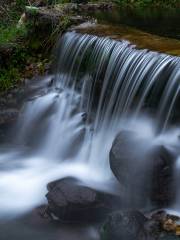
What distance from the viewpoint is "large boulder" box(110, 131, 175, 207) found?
718 centimetres

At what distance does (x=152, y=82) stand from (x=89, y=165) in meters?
1.75

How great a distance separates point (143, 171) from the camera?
723cm

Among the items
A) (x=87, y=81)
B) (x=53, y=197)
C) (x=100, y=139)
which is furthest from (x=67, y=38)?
(x=53, y=197)

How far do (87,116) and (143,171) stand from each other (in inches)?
110

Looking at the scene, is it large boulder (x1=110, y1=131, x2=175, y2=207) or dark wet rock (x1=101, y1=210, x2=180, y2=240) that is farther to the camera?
large boulder (x1=110, y1=131, x2=175, y2=207)

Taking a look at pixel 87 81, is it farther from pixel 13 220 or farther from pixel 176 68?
pixel 13 220

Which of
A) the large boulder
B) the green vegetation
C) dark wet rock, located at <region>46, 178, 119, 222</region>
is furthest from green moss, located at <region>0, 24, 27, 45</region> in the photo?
dark wet rock, located at <region>46, 178, 119, 222</region>

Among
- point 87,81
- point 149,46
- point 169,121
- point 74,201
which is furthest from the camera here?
point 87,81

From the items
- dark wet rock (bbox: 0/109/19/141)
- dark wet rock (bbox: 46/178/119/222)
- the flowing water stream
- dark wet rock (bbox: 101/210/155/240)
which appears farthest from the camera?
dark wet rock (bbox: 0/109/19/141)

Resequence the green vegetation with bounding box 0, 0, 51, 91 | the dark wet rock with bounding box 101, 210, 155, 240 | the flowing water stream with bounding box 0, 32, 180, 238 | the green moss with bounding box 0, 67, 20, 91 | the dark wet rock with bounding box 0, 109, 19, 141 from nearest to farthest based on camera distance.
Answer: the dark wet rock with bounding box 101, 210, 155, 240 < the flowing water stream with bounding box 0, 32, 180, 238 < the dark wet rock with bounding box 0, 109, 19, 141 < the green moss with bounding box 0, 67, 20, 91 < the green vegetation with bounding box 0, 0, 51, 91

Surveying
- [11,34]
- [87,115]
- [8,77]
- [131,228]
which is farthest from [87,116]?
[11,34]

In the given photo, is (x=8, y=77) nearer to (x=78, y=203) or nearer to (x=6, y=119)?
(x=6, y=119)

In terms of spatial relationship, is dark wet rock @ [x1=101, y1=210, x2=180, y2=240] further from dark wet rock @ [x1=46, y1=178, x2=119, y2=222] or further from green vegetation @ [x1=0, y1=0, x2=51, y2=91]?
green vegetation @ [x1=0, y1=0, x2=51, y2=91]

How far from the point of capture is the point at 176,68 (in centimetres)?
805
